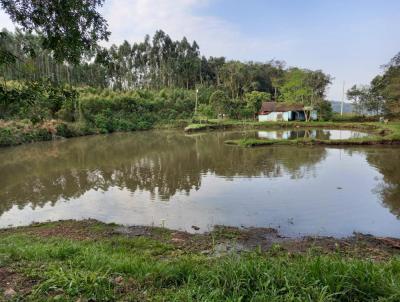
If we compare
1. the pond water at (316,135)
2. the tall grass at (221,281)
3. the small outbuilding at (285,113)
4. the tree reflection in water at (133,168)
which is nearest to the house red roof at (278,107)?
the small outbuilding at (285,113)

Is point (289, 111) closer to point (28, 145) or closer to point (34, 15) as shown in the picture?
point (28, 145)

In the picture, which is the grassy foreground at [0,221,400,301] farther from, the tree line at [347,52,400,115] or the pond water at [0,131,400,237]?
the tree line at [347,52,400,115]

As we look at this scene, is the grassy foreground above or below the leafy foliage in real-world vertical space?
below

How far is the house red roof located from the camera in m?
42.6

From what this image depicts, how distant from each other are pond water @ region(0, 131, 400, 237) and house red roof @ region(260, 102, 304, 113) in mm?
23250

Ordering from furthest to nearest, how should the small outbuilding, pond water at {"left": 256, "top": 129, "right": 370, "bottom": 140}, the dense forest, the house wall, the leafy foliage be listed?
1. the house wall
2. the small outbuilding
3. the dense forest
4. pond water at {"left": 256, "top": 129, "right": 370, "bottom": 140}
5. the leafy foliage

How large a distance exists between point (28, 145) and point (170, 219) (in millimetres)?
21738

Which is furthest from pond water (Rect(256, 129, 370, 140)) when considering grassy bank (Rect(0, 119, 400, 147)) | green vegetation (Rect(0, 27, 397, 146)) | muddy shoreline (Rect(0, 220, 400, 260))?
muddy shoreline (Rect(0, 220, 400, 260))

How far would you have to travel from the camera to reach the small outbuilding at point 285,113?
4222cm

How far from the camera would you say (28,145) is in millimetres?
25922

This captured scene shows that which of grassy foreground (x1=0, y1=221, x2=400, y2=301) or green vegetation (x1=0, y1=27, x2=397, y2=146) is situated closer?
grassy foreground (x1=0, y1=221, x2=400, y2=301)

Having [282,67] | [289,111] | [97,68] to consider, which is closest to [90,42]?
[289,111]

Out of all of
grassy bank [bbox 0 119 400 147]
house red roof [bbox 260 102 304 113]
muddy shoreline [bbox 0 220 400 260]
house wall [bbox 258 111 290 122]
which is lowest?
muddy shoreline [bbox 0 220 400 260]

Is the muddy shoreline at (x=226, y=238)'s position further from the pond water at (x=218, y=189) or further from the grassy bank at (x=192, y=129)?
the grassy bank at (x=192, y=129)
